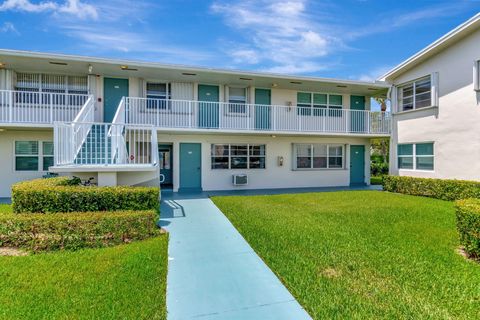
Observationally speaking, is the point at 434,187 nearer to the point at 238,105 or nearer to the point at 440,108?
the point at 440,108

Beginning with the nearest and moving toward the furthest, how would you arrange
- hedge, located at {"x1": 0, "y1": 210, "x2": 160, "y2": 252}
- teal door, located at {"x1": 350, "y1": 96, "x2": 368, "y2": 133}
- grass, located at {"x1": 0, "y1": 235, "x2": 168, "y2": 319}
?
grass, located at {"x1": 0, "y1": 235, "x2": 168, "y2": 319}
hedge, located at {"x1": 0, "y1": 210, "x2": 160, "y2": 252}
teal door, located at {"x1": 350, "y1": 96, "x2": 368, "y2": 133}

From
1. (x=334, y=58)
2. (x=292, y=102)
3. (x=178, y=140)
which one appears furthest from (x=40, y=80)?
(x=334, y=58)

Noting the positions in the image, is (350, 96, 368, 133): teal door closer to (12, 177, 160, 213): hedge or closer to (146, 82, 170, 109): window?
(146, 82, 170, 109): window

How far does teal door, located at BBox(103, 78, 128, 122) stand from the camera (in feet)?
39.9

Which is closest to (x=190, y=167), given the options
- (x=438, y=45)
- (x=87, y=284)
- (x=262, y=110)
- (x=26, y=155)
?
(x=262, y=110)

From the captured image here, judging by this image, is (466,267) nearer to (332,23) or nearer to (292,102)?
(332,23)

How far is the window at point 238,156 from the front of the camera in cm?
1356

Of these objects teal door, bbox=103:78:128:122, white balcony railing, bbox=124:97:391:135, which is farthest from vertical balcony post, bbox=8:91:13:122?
white balcony railing, bbox=124:97:391:135

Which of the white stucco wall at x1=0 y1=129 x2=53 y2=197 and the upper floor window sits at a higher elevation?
the upper floor window

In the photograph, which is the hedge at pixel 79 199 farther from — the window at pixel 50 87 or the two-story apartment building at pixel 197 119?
the window at pixel 50 87

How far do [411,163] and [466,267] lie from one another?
34.0ft

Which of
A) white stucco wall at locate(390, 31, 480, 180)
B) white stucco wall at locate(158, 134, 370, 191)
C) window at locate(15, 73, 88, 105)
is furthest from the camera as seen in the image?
white stucco wall at locate(158, 134, 370, 191)

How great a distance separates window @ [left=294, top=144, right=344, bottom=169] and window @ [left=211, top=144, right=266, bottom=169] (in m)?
2.05

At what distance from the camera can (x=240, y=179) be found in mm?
13438
